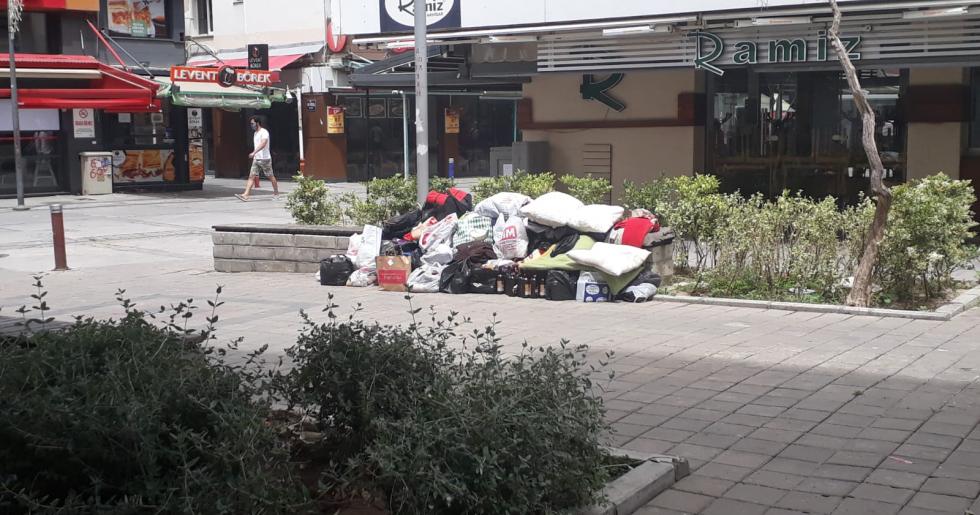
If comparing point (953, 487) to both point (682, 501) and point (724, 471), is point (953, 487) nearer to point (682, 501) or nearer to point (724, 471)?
point (724, 471)

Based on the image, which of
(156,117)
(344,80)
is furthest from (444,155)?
(156,117)

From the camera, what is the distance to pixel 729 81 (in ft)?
54.9

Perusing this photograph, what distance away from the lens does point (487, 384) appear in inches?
177

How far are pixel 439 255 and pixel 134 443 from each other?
7.94m

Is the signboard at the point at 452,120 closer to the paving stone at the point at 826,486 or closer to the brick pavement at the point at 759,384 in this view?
the brick pavement at the point at 759,384

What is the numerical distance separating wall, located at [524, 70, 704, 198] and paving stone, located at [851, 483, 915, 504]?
467 inches

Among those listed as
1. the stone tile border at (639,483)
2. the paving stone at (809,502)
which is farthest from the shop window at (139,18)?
the paving stone at (809,502)

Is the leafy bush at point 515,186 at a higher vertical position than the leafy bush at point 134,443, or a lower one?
higher

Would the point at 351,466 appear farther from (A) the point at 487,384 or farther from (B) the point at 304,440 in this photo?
(B) the point at 304,440

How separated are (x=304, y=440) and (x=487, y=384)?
46.0 inches

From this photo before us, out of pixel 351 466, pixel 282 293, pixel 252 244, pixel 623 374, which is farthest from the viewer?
pixel 252 244

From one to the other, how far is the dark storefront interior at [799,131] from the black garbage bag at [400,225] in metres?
6.56

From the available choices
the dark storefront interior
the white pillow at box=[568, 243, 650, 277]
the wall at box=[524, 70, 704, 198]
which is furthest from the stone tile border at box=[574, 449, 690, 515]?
the wall at box=[524, 70, 704, 198]

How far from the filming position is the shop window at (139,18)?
87.6ft
